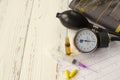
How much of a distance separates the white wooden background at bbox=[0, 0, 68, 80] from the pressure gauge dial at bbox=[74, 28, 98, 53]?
8 centimetres

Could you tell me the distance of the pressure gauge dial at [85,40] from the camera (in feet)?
2.14

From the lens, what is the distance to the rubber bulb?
69 cm

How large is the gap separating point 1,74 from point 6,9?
0.27m

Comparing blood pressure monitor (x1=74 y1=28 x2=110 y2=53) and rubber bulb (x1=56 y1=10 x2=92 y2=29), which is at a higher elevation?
rubber bulb (x1=56 y1=10 x2=92 y2=29)

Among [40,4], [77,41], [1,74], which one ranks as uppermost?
[40,4]

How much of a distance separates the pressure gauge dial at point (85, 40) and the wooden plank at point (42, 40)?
0.08 m

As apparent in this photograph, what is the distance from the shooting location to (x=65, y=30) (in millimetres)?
738

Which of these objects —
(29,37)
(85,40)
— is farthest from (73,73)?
(29,37)

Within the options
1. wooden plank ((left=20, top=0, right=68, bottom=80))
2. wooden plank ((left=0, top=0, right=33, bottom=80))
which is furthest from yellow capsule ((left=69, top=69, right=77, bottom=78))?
wooden plank ((left=0, top=0, right=33, bottom=80))

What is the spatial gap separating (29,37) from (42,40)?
50 mm

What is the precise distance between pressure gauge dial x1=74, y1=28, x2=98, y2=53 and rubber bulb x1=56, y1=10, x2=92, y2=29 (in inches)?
1.2

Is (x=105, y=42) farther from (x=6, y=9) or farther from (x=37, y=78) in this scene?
(x=6, y=9)

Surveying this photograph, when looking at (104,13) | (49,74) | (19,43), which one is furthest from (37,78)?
(104,13)

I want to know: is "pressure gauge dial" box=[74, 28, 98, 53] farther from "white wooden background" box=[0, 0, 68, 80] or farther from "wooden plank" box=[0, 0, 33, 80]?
"wooden plank" box=[0, 0, 33, 80]
